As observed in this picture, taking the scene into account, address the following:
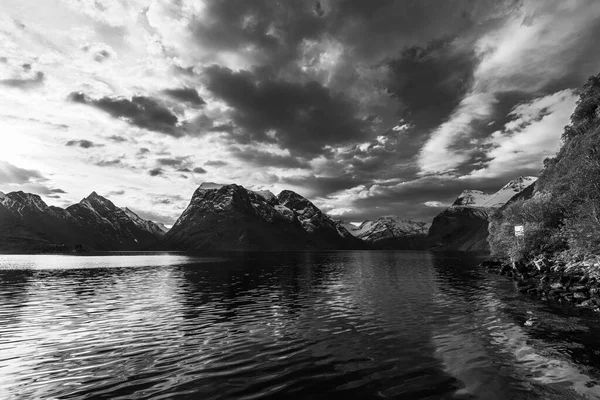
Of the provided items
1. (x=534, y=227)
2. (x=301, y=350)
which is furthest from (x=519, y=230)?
(x=301, y=350)

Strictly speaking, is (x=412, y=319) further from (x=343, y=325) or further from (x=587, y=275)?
(x=587, y=275)

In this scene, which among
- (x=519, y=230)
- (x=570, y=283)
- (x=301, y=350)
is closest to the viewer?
(x=301, y=350)

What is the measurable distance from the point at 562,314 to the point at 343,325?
2269 centimetres

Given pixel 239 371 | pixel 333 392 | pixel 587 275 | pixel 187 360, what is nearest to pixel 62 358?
pixel 187 360

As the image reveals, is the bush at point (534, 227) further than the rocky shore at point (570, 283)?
Answer: Yes

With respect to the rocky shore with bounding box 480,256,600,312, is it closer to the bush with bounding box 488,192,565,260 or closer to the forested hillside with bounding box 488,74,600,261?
the forested hillside with bounding box 488,74,600,261

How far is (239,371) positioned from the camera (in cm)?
1836

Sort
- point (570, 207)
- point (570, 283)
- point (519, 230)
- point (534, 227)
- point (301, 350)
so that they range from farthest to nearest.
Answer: point (519, 230) → point (534, 227) → point (570, 207) → point (570, 283) → point (301, 350)

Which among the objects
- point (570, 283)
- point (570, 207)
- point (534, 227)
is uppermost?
point (570, 207)

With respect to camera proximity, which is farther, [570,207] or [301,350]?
[570,207]

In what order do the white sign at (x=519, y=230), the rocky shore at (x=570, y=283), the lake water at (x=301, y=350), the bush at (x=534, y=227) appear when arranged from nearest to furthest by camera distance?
the lake water at (x=301, y=350), the rocky shore at (x=570, y=283), the bush at (x=534, y=227), the white sign at (x=519, y=230)

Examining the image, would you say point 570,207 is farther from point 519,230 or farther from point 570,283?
point 570,283

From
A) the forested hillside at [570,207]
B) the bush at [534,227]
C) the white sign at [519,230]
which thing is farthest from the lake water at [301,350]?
the white sign at [519,230]

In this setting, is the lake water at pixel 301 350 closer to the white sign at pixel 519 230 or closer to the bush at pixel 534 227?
the bush at pixel 534 227
